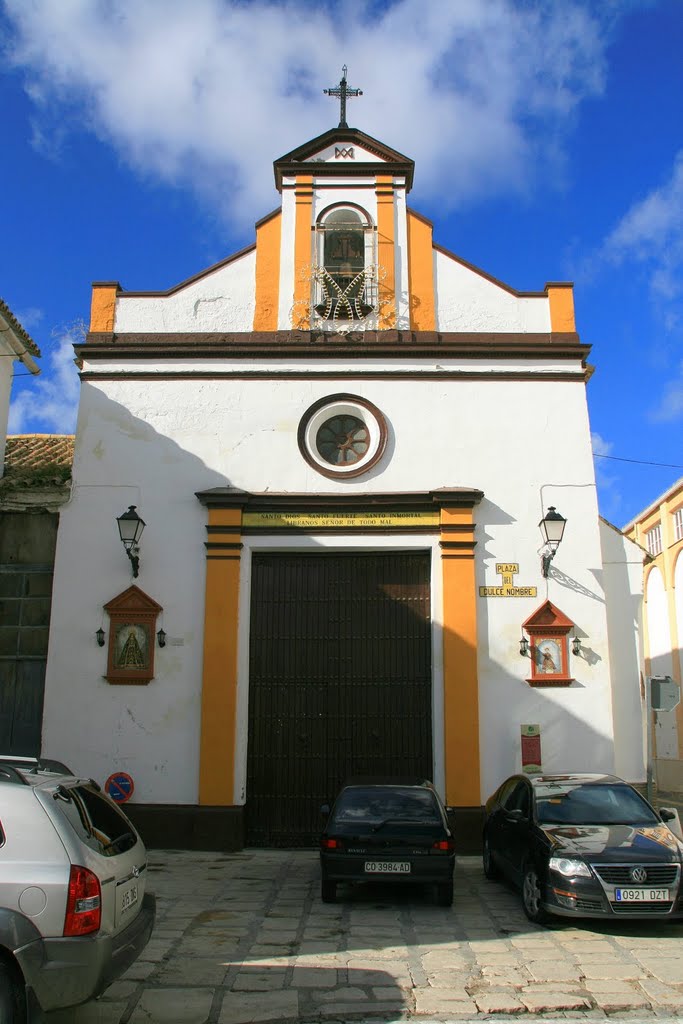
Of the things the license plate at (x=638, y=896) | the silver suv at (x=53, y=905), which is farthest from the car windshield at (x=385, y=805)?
the silver suv at (x=53, y=905)

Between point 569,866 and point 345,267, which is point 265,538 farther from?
point 569,866

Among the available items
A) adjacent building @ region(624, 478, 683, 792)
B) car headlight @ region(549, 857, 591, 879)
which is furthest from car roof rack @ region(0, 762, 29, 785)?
adjacent building @ region(624, 478, 683, 792)

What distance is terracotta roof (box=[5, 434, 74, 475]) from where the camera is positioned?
14648 millimetres

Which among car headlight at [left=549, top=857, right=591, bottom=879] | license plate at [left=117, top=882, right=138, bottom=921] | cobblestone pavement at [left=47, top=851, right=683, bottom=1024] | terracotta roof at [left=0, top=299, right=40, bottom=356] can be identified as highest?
terracotta roof at [left=0, top=299, right=40, bottom=356]

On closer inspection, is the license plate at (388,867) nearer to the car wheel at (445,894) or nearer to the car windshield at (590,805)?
the car wheel at (445,894)

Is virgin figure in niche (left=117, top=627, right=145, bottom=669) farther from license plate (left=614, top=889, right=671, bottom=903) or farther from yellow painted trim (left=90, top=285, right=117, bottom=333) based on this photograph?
license plate (left=614, top=889, right=671, bottom=903)

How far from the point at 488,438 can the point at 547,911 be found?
282 inches

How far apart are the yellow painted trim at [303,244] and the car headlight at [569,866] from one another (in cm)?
870

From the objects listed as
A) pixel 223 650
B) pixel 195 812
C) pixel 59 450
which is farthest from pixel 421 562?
pixel 59 450

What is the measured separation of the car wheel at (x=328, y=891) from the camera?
9.19m

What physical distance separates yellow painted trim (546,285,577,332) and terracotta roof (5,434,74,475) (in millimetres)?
8084

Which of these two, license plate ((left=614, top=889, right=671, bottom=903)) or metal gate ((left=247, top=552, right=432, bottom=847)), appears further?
metal gate ((left=247, top=552, right=432, bottom=847))

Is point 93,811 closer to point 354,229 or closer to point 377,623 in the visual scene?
point 377,623

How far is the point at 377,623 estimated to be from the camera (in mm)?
13148
